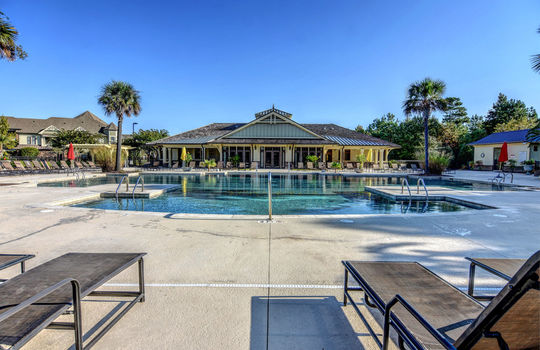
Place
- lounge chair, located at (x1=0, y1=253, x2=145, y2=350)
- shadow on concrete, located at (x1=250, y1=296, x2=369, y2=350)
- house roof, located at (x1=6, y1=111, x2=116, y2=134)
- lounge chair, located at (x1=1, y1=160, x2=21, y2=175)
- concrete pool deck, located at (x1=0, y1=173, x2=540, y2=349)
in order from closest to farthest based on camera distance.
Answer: lounge chair, located at (x1=0, y1=253, x2=145, y2=350) < shadow on concrete, located at (x1=250, y1=296, x2=369, y2=350) < concrete pool deck, located at (x1=0, y1=173, x2=540, y2=349) < lounge chair, located at (x1=1, y1=160, x2=21, y2=175) < house roof, located at (x1=6, y1=111, x2=116, y2=134)

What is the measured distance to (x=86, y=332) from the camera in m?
2.43

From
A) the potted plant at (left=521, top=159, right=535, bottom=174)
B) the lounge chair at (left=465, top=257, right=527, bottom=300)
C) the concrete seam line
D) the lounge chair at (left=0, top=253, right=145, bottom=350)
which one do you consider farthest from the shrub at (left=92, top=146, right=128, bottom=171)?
the potted plant at (left=521, top=159, right=535, bottom=174)

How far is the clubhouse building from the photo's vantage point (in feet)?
105

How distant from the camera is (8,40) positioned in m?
11.4

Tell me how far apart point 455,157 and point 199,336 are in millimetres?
43031

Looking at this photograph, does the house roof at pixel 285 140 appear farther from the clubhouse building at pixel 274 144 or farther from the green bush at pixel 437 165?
the green bush at pixel 437 165

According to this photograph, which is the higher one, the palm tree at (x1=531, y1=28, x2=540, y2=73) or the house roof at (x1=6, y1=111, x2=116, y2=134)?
the house roof at (x1=6, y1=111, x2=116, y2=134)

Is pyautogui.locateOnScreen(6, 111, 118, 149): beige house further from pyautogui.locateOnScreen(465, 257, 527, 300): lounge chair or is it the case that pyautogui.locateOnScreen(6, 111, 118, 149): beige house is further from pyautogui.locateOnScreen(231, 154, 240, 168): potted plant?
pyautogui.locateOnScreen(465, 257, 527, 300): lounge chair

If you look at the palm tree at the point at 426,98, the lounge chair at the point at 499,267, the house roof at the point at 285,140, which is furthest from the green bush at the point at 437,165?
the lounge chair at the point at 499,267

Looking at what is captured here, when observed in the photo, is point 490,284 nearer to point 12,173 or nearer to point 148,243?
point 148,243

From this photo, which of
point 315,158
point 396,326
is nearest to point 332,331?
point 396,326

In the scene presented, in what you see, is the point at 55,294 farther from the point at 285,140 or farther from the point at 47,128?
the point at 47,128

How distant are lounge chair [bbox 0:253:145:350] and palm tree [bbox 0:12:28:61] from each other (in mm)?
12999

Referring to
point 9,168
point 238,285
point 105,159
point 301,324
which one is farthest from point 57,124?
point 301,324
